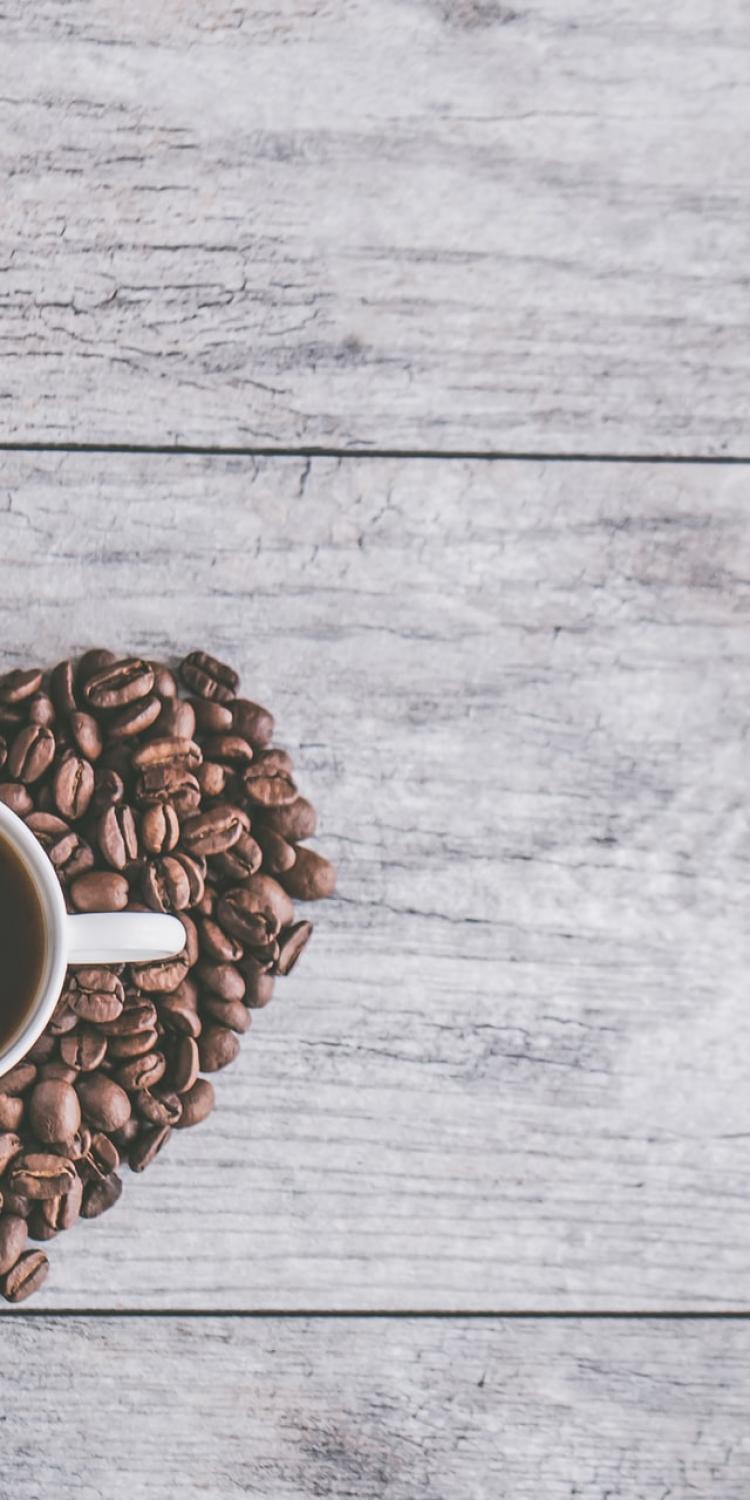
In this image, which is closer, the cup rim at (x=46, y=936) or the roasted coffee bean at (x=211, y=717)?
the cup rim at (x=46, y=936)

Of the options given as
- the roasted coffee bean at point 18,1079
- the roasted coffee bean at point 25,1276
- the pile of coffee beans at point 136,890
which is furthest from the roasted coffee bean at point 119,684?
the roasted coffee bean at point 25,1276

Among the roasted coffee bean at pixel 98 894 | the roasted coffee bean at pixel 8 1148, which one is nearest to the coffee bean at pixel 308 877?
the roasted coffee bean at pixel 98 894

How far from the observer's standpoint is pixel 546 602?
2.96 feet

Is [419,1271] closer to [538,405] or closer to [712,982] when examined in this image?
[712,982]

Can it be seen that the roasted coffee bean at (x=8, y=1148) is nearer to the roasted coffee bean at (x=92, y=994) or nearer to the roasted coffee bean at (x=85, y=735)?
the roasted coffee bean at (x=92, y=994)

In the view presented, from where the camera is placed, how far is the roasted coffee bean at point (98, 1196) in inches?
32.5

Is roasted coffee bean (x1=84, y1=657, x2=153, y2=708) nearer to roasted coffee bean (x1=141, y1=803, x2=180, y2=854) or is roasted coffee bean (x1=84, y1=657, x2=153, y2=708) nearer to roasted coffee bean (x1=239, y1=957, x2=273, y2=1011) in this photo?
roasted coffee bean (x1=141, y1=803, x2=180, y2=854)

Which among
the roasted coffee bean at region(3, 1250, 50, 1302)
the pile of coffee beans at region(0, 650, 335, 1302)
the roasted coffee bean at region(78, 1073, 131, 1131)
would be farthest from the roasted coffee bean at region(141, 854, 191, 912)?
the roasted coffee bean at region(3, 1250, 50, 1302)

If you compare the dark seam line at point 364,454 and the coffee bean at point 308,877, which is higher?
the dark seam line at point 364,454

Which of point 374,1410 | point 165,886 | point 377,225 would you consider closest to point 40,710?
point 165,886

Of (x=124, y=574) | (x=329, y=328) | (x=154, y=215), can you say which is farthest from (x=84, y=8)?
(x=124, y=574)

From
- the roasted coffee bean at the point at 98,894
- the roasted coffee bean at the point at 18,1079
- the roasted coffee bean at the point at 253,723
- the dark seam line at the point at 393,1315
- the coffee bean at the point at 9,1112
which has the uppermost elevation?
the roasted coffee bean at the point at 253,723

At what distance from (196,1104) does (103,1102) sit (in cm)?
6

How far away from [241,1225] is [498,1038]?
190mm
